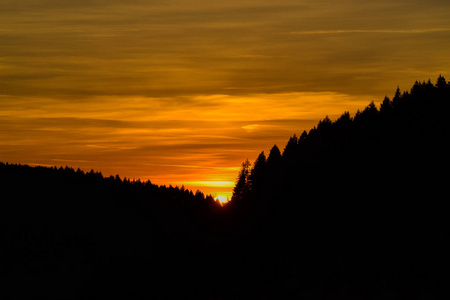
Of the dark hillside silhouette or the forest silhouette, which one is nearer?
the dark hillside silhouette

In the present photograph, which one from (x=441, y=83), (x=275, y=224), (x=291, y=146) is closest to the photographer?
(x=275, y=224)

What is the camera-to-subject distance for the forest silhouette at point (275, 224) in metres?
79.8

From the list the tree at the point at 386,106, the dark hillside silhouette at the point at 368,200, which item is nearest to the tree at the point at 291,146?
the dark hillside silhouette at the point at 368,200

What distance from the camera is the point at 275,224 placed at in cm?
10275

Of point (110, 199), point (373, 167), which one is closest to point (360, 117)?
point (373, 167)

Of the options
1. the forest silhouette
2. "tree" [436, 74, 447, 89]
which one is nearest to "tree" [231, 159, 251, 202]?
the forest silhouette

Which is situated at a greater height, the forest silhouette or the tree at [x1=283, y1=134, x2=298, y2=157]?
the tree at [x1=283, y1=134, x2=298, y2=157]

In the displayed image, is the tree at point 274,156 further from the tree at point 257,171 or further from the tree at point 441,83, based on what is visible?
the tree at point 441,83

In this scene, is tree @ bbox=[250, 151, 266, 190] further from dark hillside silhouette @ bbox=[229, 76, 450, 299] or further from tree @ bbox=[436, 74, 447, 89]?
tree @ bbox=[436, 74, 447, 89]

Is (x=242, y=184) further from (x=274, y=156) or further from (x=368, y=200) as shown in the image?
(x=368, y=200)

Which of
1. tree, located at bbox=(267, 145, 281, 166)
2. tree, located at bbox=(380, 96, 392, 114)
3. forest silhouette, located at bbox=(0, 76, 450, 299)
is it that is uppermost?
tree, located at bbox=(380, 96, 392, 114)

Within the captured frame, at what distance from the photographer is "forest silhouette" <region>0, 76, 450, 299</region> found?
262 ft

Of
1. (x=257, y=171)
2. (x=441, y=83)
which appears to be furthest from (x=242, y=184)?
(x=441, y=83)

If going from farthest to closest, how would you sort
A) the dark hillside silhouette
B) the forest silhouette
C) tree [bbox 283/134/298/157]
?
tree [bbox 283/134/298/157]
the forest silhouette
the dark hillside silhouette
